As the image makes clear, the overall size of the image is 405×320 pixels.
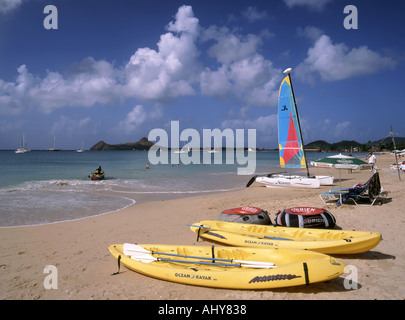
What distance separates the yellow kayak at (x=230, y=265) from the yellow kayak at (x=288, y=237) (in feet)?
2.73

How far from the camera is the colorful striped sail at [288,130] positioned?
575 inches

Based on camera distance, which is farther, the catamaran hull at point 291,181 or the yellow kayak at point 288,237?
the catamaran hull at point 291,181

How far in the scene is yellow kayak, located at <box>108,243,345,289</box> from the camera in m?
3.82

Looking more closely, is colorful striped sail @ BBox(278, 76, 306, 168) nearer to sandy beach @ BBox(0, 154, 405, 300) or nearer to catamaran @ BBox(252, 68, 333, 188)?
catamaran @ BBox(252, 68, 333, 188)

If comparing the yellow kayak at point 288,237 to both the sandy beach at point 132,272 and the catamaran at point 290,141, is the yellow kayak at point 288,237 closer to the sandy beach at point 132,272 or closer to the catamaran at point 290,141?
the sandy beach at point 132,272

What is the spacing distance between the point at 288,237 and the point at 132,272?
347cm

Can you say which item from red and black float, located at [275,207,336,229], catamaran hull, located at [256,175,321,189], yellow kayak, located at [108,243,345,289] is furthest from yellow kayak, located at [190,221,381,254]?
catamaran hull, located at [256,175,321,189]

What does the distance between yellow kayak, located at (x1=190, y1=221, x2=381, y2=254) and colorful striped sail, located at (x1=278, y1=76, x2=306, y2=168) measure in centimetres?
975

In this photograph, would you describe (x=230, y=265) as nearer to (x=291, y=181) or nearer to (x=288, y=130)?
(x=291, y=181)

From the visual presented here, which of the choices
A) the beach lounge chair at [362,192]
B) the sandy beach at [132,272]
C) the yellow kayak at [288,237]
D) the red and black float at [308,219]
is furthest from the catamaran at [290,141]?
the yellow kayak at [288,237]

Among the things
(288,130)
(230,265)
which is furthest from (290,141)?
(230,265)

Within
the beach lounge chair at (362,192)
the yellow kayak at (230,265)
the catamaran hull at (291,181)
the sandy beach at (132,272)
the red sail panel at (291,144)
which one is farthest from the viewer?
the red sail panel at (291,144)
